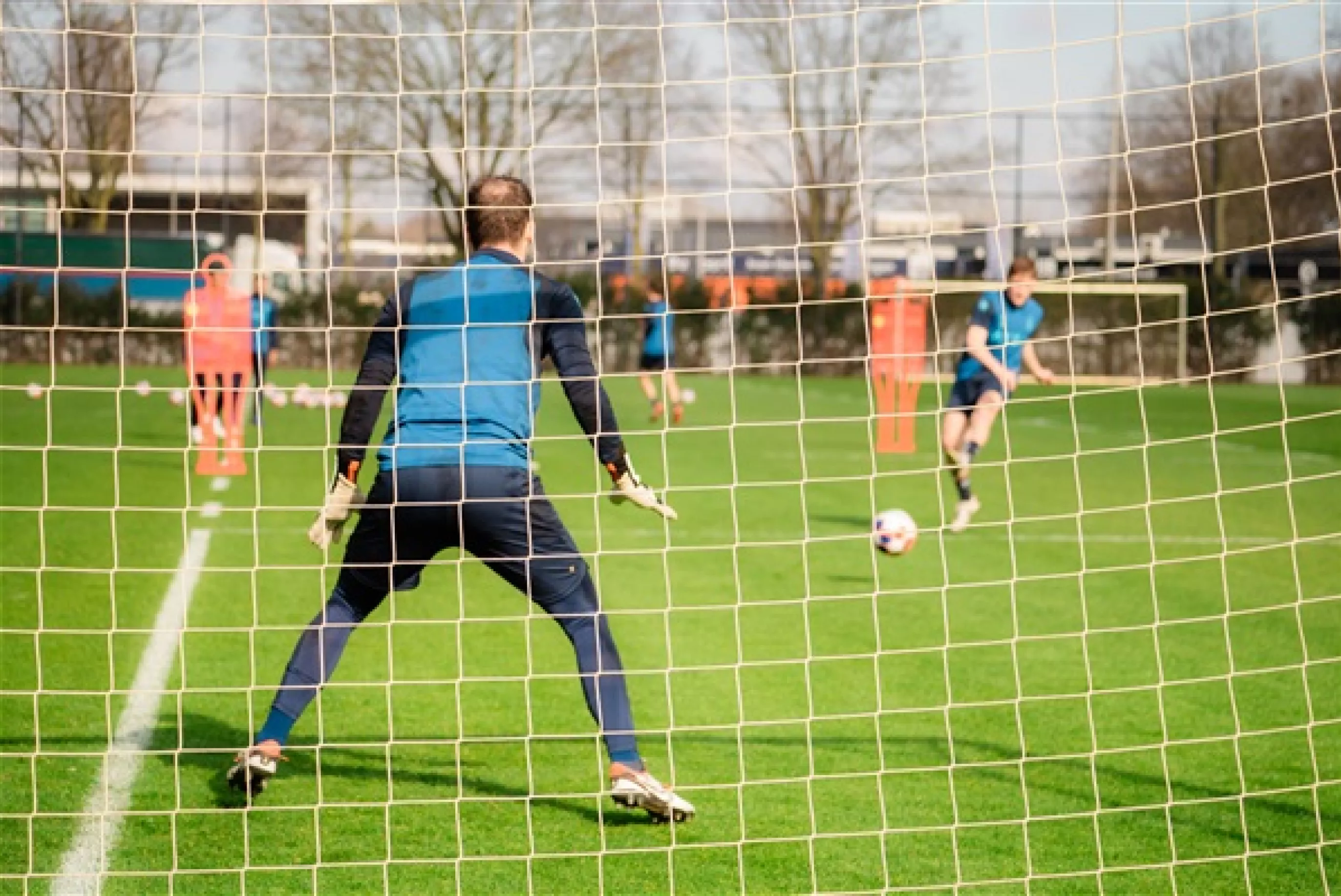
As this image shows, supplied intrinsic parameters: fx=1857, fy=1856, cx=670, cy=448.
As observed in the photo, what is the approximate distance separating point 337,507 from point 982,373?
884 centimetres

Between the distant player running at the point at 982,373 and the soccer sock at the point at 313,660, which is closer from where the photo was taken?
the soccer sock at the point at 313,660

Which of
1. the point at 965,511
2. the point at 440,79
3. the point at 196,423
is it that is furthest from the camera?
the point at 440,79

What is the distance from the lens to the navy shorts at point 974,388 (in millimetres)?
13938

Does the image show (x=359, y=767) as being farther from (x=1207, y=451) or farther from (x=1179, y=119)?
(x=1179, y=119)

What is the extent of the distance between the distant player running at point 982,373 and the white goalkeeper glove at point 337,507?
25.8 ft

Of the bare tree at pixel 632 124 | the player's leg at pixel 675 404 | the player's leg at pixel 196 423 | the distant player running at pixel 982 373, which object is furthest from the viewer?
the bare tree at pixel 632 124

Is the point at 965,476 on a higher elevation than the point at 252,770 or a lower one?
higher

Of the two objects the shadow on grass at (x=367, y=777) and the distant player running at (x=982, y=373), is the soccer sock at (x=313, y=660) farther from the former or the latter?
the distant player running at (x=982, y=373)

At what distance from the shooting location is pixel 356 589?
239 inches

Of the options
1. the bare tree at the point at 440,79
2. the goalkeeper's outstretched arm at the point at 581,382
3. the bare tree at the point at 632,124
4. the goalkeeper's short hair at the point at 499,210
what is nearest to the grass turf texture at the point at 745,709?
the goalkeeper's outstretched arm at the point at 581,382

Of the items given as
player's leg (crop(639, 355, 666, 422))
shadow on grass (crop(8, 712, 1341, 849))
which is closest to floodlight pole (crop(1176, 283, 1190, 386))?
player's leg (crop(639, 355, 666, 422))

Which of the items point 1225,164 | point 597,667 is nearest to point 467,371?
point 597,667

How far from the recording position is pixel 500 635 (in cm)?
931

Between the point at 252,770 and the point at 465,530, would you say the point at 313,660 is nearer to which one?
the point at 252,770
